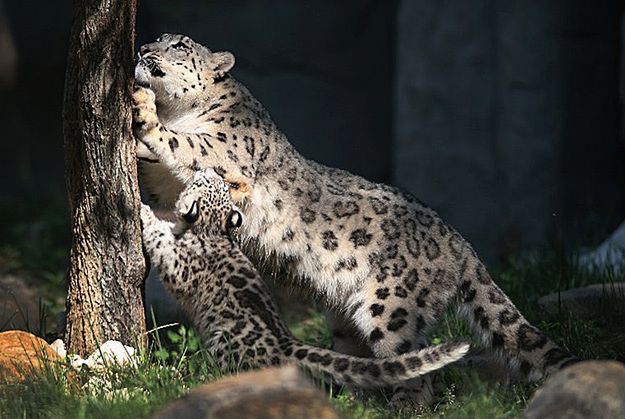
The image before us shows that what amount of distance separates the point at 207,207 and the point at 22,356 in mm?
1367

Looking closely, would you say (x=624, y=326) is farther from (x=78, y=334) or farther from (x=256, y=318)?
(x=78, y=334)

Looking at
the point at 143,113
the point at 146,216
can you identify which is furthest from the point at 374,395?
the point at 143,113

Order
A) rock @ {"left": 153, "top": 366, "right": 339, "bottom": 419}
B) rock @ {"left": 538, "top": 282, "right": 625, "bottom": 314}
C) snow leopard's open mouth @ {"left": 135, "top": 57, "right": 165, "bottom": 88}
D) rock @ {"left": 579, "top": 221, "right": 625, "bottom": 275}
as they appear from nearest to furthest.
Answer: rock @ {"left": 153, "top": 366, "right": 339, "bottom": 419} → snow leopard's open mouth @ {"left": 135, "top": 57, "right": 165, "bottom": 88} → rock @ {"left": 538, "top": 282, "right": 625, "bottom": 314} → rock @ {"left": 579, "top": 221, "right": 625, "bottom": 275}

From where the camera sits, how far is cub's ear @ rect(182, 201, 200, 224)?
22.8 feet

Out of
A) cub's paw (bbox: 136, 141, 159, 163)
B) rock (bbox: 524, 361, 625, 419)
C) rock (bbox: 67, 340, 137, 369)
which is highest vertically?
cub's paw (bbox: 136, 141, 159, 163)

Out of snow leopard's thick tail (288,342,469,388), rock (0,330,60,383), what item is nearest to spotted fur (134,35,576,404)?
snow leopard's thick tail (288,342,469,388)

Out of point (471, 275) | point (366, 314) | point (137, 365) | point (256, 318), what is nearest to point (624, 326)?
point (471, 275)

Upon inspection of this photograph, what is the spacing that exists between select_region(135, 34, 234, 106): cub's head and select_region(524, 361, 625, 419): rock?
3444 mm

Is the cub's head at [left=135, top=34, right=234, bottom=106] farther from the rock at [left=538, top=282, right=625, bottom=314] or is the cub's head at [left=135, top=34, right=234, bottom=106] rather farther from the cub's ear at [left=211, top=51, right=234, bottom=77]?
the rock at [left=538, top=282, right=625, bottom=314]

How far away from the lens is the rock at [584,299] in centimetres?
799

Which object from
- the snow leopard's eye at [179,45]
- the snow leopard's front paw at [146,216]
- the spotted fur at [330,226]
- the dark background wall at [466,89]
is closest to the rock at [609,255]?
the dark background wall at [466,89]

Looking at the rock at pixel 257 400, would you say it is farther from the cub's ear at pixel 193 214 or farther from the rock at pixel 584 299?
the rock at pixel 584 299

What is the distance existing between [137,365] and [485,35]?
7.24m

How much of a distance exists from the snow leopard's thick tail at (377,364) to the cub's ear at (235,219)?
1241mm
